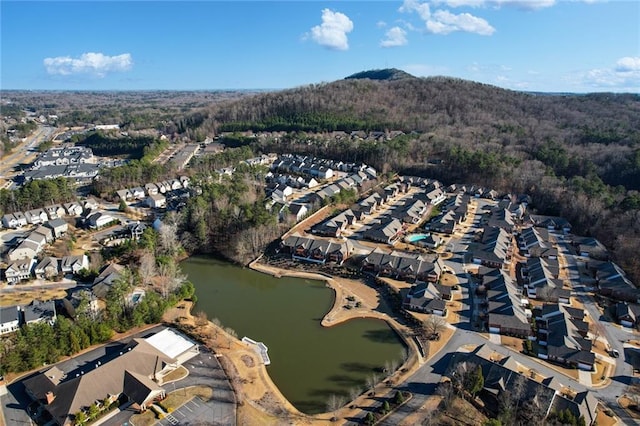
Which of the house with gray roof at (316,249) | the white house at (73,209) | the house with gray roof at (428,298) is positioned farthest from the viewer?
the white house at (73,209)

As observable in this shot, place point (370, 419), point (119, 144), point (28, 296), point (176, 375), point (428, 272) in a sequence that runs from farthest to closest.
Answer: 1. point (119, 144)
2. point (428, 272)
3. point (28, 296)
4. point (176, 375)
5. point (370, 419)

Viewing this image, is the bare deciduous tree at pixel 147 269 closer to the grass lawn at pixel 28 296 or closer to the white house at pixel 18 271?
the grass lawn at pixel 28 296

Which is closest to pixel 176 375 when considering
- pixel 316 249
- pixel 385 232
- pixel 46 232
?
pixel 316 249

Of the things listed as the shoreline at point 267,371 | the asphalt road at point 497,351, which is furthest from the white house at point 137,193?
the asphalt road at point 497,351

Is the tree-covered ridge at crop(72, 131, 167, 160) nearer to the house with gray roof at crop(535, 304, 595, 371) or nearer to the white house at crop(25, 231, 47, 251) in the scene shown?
the white house at crop(25, 231, 47, 251)

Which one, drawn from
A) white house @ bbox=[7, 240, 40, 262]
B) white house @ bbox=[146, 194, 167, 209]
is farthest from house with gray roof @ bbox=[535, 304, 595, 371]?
white house @ bbox=[146, 194, 167, 209]

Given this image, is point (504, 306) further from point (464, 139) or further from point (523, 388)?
point (464, 139)
